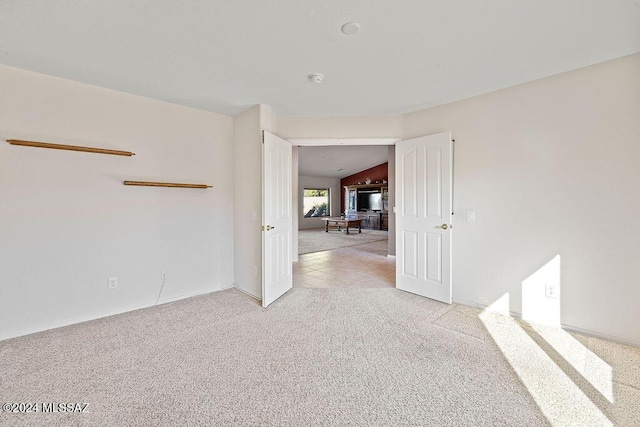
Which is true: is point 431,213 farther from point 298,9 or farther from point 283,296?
→ point 298,9

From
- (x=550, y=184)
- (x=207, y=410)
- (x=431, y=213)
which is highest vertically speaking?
(x=550, y=184)

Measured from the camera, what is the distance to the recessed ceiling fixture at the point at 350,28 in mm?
1795

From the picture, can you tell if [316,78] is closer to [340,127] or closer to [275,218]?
[340,127]

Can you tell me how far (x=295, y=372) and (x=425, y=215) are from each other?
2.37m

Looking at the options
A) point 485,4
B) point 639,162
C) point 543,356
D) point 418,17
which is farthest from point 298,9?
point 543,356

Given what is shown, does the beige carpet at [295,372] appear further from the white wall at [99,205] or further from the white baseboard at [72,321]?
the white wall at [99,205]

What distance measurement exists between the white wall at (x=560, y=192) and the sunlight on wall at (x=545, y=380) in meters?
0.52

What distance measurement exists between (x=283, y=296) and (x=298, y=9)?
117 inches

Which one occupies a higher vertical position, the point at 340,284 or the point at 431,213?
the point at 431,213

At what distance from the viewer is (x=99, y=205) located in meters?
2.81

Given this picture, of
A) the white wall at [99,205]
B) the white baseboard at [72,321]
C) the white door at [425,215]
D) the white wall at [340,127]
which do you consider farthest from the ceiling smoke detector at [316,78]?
the white baseboard at [72,321]

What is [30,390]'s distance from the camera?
1.71 m

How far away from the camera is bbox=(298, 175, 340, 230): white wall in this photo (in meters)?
11.6

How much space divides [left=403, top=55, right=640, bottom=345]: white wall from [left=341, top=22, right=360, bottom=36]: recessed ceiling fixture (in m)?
1.88
